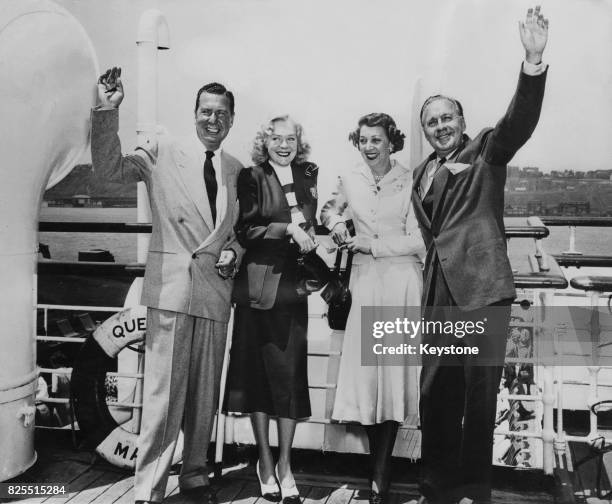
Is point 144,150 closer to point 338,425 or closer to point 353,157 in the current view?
point 353,157

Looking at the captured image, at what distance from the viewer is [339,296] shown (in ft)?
8.08

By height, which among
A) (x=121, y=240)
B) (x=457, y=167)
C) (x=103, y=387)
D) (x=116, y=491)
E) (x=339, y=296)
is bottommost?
(x=116, y=491)

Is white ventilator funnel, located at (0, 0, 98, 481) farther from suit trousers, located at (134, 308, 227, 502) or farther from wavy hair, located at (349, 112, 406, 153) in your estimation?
wavy hair, located at (349, 112, 406, 153)

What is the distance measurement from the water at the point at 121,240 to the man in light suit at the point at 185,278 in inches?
17.5

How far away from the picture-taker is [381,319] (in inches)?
95.7

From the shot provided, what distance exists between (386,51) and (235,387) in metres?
1.46

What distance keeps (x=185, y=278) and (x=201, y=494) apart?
34.2 inches

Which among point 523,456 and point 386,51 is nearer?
point 386,51

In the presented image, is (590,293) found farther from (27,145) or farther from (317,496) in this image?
(27,145)

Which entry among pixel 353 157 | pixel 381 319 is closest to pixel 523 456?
pixel 381 319

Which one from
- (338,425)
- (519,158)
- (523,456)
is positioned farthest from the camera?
(523,456)

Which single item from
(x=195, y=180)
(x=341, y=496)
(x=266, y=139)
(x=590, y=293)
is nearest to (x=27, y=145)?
(x=195, y=180)

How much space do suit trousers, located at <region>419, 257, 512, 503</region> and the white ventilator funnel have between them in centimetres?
162

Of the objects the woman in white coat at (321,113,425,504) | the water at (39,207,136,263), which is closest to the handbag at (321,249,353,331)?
the woman in white coat at (321,113,425,504)
